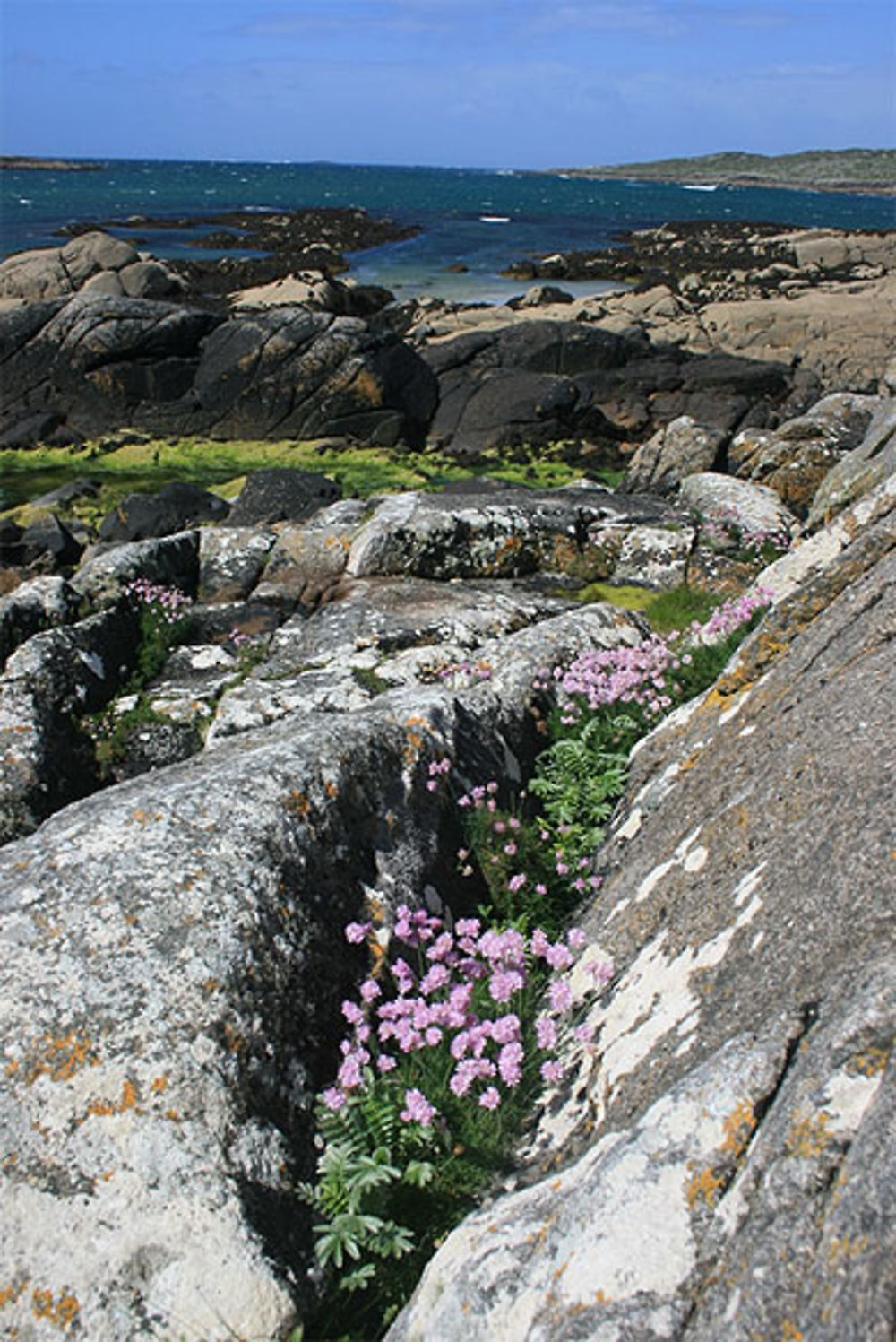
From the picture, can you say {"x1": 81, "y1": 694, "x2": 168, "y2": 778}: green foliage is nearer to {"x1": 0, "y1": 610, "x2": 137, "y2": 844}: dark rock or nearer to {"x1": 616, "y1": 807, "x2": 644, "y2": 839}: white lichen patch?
{"x1": 0, "y1": 610, "x2": 137, "y2": 844}: dark rock

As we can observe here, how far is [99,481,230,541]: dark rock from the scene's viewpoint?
2103 centimetres

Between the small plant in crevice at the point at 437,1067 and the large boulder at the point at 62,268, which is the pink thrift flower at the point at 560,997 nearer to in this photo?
→ the small plant in crevice at the point at 437,1067

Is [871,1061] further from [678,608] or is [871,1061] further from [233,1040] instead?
[678,608]

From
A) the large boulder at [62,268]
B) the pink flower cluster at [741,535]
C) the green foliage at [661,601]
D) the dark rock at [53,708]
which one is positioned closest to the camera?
the dark rock at [53,708]

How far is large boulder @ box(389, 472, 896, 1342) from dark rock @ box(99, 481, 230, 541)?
17.8m

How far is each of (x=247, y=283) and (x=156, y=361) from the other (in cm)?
3856

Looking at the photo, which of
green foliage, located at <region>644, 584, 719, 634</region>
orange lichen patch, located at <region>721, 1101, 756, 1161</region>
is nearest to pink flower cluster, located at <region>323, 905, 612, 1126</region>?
orange lichen patch, located at <region>721, 1101, 756, 1161</region>

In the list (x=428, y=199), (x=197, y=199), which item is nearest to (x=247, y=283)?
(x=197, y=199)

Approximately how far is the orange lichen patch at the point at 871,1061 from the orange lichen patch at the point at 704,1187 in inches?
20.0

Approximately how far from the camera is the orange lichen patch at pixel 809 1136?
8.35 ft

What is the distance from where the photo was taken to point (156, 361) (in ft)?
115

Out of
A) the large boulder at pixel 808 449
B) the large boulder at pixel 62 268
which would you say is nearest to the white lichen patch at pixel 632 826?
the large boulder at pixel 808 449

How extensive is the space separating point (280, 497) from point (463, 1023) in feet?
60.9

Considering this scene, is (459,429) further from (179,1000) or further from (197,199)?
(197,199)
